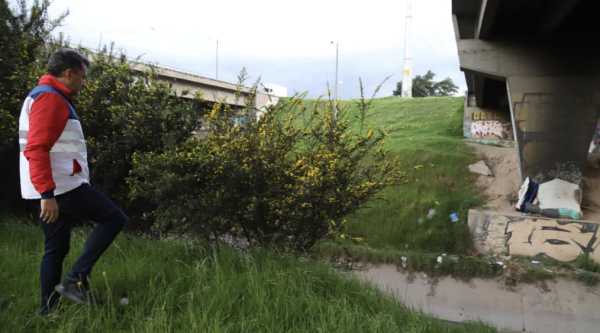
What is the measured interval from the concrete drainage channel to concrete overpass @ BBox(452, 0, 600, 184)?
3387 millimetres

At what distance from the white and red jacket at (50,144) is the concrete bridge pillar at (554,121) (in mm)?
10966

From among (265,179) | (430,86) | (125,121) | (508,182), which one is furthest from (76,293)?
(430,86)

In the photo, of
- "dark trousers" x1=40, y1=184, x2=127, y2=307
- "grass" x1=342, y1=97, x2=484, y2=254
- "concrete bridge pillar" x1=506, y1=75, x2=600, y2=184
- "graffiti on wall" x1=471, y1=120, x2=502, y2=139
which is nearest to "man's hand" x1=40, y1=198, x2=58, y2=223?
"dark trousers" x1=40, y1=184, x2=127, y2=307

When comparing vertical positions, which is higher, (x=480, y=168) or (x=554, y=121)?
(x=554, y=121)

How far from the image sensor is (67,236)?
2879 millimetres

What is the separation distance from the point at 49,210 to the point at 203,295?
1136mm

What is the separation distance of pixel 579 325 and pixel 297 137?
279 inches

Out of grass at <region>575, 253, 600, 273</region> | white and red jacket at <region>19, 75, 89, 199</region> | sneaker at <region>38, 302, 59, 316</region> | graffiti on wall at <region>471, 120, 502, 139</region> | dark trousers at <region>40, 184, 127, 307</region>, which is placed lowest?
grass at <region>575, 253, 600, 273</region>

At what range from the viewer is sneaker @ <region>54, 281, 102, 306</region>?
8.91 ft

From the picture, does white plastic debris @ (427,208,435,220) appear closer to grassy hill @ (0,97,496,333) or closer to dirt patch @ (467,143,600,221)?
dirt patch @ (467,143,600,221)

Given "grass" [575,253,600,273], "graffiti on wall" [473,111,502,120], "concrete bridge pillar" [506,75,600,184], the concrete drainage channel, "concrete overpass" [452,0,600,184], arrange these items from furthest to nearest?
"graffiti on wall" [473,111,502,120] < "concrete bridge pillar" [506,75,600,184] < "concrete overpass" [452,0,600,184] < "grass" [575,253,600,273] < the concrete drainage channel

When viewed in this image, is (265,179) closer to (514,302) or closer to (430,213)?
(514,302)

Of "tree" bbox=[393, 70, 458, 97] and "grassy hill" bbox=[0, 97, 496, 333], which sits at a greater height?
"tree" bbox=[393, 70, 458, 97]

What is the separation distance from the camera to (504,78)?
11164 millimetres
